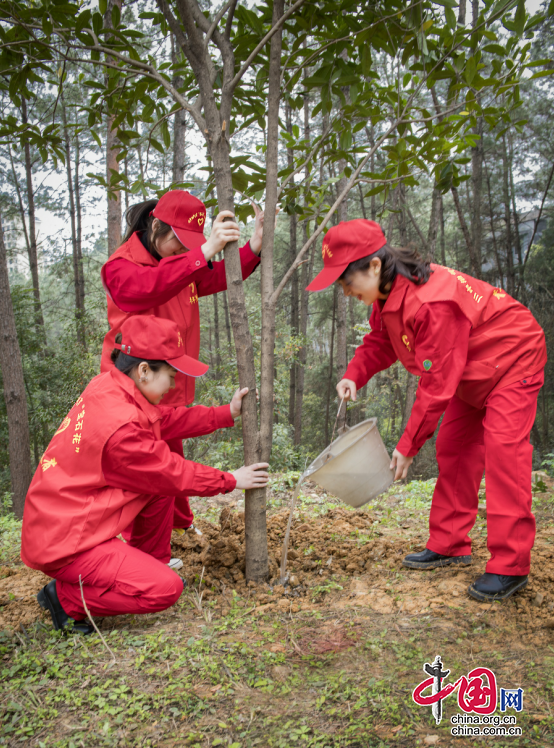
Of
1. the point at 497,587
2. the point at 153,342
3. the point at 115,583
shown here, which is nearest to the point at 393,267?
the point at 153,342

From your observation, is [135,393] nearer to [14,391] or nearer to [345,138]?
[345,138]

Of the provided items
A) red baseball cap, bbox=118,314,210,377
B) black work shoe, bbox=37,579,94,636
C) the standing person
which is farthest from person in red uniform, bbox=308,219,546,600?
black work shoe, bbox=37,579,94,636

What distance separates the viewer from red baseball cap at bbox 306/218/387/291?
2.22 m

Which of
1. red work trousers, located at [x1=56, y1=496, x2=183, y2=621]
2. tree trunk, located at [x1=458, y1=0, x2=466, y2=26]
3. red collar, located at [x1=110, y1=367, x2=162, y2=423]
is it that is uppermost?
tree trunk, located at [x1=458, y1=0, x2=466, y2=26]

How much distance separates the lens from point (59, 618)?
7.08 ft

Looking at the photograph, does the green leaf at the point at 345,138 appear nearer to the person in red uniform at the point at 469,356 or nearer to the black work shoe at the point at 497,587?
A: the person in red uniform at the point at 469,356

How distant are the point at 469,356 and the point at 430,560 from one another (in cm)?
118

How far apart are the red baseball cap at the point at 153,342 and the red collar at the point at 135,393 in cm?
11

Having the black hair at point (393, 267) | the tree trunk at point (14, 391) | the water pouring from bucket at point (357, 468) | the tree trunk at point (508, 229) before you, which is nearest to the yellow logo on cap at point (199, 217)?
the black hair at point (393, 267)

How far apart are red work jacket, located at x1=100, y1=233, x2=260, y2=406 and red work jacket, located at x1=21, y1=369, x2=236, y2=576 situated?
434 mm

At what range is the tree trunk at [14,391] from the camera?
21.1 ft

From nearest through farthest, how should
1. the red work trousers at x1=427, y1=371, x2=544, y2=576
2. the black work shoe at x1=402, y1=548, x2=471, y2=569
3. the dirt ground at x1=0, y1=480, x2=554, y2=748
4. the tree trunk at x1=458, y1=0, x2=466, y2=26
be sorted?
the dirt ground at x1=0, y1=480, x2=554, y2=748 → the red work trousers at x1=427, y1=371, x2=544, y2=576 → the black work shoe at x1=402, y1=548, x2=471, y2=569 → the tree trunk at x1=458, y1=0, x2=466, y2=26

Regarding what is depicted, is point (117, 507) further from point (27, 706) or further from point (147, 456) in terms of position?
point (27, 706)

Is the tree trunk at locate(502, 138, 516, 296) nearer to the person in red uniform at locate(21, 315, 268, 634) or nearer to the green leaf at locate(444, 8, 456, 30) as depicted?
the green leaf at locate(444, 8, 456, 30)
